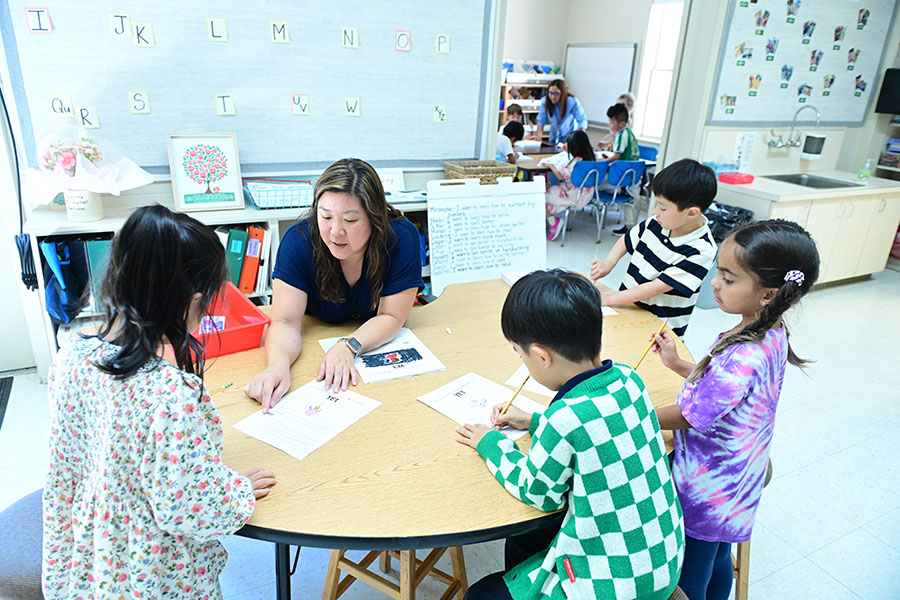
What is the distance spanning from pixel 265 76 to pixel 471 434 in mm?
2325

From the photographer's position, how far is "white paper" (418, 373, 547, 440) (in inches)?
55.2

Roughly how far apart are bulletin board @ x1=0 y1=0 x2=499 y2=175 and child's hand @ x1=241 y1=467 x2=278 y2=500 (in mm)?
2181

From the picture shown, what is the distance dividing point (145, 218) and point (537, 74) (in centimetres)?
826

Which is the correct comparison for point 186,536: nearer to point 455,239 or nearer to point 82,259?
point 455,239

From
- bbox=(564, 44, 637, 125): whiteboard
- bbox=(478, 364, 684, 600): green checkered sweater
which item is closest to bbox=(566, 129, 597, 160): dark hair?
bbox=(564, 44, 637, 125): whiteboard

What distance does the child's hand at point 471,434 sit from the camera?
1303 mm

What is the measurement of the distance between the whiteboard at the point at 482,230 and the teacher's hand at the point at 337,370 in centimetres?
100

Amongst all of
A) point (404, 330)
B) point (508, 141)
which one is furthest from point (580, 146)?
point (404, 330)

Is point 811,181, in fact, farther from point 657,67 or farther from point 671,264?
point 671,264

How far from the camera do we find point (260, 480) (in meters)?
1.14

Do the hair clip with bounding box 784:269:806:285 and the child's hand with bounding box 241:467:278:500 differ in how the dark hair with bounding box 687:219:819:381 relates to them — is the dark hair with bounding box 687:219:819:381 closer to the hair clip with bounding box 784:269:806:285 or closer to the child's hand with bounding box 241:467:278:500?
the hair clip with bounding box 784:269:806:285

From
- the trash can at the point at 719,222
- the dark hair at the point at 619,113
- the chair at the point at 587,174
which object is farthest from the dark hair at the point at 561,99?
the trash can at the point at 719,222

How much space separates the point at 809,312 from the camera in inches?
168

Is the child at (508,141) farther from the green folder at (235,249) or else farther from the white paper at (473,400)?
the white paper at (473,400)
